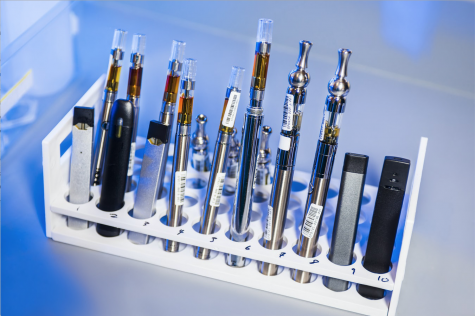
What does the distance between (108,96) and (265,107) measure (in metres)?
0.27

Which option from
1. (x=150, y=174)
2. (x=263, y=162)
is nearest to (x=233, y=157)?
(x=263, y=162)

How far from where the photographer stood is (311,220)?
2.04 feet

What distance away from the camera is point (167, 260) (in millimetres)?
657

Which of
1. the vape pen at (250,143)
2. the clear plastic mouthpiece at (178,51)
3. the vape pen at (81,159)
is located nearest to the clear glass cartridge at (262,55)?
the vape pen at (250,143)

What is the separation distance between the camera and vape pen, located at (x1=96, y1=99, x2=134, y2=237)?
2.08 feet

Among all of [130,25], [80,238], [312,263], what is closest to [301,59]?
[312,263]

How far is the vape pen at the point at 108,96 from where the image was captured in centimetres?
70

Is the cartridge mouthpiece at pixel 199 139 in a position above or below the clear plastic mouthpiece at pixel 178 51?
below

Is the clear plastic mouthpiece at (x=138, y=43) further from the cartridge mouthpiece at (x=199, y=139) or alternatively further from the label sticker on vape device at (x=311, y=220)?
the label sticker on vape device at (x=311, y=220)

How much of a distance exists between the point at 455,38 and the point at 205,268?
685 mm

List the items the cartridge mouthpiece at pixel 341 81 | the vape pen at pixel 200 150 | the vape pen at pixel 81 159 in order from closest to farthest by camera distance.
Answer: the cartridge mouthpiece at pixel 341 81, the vape pen at pixel 81 159, the vape pen at pixel 200 150

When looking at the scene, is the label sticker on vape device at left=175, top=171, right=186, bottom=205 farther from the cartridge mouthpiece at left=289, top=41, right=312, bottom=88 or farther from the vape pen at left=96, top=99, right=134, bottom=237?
the cartridge mouthpiece at left=289, top=41, right=312, bottom=88

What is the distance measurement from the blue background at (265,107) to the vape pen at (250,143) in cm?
7

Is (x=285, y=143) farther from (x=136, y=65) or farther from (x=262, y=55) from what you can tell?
(x=136, y=65)
